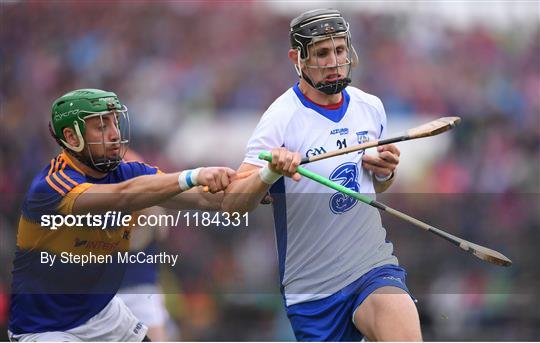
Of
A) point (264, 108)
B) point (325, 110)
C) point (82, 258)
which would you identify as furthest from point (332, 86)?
point (264, 108)

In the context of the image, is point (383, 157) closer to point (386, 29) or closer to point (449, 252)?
point (449, 252)

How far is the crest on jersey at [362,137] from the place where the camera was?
196 inches

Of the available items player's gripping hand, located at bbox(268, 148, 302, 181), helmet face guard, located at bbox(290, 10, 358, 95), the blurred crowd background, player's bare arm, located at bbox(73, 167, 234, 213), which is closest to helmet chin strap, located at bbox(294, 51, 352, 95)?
helmet face guard, located at bbox(290, 10, 358, 95)

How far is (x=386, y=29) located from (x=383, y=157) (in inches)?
297

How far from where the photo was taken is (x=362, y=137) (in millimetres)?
5004

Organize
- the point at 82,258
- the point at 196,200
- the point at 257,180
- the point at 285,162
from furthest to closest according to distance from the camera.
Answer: the point at 196,200
the point at 82,258
the point at 257,180
the point at 285,162

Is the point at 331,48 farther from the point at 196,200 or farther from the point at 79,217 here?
the point at 79,217

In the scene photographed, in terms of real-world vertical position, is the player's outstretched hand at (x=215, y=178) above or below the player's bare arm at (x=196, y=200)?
above

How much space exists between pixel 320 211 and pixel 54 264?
1289 millimetres

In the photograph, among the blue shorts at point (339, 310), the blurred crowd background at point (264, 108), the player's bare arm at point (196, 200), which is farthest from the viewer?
the blurred crowd background at point (264, 108)

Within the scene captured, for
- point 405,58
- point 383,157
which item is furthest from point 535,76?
point 383,157

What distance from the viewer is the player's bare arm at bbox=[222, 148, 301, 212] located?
4.60 m

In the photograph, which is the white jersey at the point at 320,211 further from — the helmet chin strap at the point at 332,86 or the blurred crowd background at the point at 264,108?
the blurred crowd background at the point at 264,108

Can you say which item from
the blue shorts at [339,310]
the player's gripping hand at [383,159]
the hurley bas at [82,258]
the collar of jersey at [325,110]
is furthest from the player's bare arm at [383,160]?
the hurley bas at [82,258]
